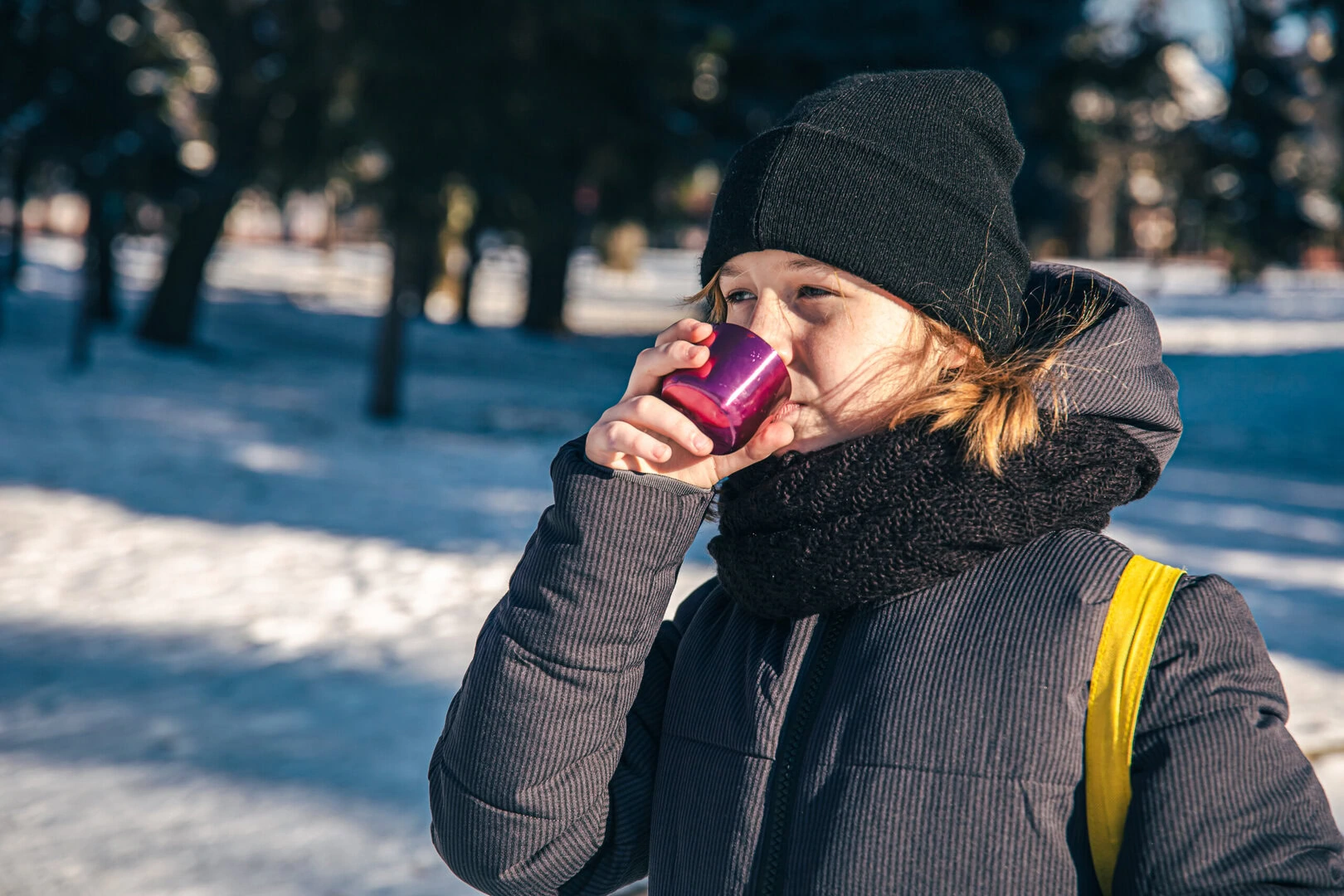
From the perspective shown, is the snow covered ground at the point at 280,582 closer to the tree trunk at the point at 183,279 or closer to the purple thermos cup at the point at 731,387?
the tree trunk at the point at 183,279

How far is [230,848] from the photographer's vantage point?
3.16m

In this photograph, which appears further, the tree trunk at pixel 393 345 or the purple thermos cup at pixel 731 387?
the tree trunk at pixel 393 345

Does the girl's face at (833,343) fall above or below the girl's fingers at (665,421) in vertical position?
above

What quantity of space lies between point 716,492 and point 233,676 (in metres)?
3.45

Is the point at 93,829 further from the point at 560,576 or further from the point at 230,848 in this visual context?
the point at 560,576

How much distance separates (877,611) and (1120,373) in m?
0.41

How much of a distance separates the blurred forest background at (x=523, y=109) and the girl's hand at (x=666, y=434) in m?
3.44

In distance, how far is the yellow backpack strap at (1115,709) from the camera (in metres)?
1.17

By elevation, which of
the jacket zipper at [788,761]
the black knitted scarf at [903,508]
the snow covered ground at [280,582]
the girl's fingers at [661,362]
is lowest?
the snow covered ground at [280,582]

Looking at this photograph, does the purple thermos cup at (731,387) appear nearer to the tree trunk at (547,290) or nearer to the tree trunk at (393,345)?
the tree trunk at (393,345)

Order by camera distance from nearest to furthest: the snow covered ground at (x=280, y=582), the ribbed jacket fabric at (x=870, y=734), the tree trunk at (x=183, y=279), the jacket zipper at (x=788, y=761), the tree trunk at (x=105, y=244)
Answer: the ribbed jacket fabric at (x=870, y=734)
the jacket zipper at (x=788, y=761)
the snow covered ground at (x=280, y=582)
the tree trunk at (x=105, y=244)
the tree trunk at (x=183, y=279)

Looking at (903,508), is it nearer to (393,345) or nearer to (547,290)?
(393,345)

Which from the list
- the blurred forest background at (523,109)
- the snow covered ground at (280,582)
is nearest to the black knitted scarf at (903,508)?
the snow covered ground at (280,582)

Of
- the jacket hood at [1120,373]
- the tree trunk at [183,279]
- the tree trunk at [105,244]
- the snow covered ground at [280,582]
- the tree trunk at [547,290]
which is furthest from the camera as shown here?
the tree trunk at [547,290]
